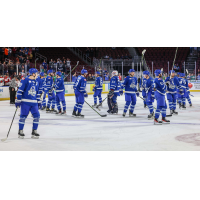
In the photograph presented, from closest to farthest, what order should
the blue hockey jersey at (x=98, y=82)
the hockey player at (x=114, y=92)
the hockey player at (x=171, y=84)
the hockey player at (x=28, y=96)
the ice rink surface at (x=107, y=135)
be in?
the ice rink surface at (x=107, y=135) → the hockey player at (x=28, y=96) → the hockey player at (x=171, y=84) → the hockey player at (x=114, y=92) → the blue hockey jersey at (x=98, y=82)

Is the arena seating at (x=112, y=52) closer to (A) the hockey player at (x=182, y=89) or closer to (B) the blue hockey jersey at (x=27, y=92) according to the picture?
(A) the hockey player at (x=182, y=89)

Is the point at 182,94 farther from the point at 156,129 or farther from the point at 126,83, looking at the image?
the point at 156,129

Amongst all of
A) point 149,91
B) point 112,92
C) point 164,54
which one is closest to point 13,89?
point 112,92

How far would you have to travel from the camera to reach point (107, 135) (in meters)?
6.53

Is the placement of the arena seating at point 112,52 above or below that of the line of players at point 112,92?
above

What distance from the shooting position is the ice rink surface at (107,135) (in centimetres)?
543

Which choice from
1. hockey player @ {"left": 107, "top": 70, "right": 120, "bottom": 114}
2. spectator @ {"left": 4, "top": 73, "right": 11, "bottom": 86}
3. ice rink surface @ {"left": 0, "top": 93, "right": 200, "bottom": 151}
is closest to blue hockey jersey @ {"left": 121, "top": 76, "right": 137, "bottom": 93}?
hockey player @ {"left": 107, "top": 70, "right": 120, "bottom": 114}

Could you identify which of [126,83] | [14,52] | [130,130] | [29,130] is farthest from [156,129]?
[14,52]

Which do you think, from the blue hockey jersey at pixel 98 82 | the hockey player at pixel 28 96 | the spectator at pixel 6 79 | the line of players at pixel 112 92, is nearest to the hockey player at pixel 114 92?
the line of players at pixel 112 92

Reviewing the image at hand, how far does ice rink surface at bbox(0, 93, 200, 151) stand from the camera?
5434 mm

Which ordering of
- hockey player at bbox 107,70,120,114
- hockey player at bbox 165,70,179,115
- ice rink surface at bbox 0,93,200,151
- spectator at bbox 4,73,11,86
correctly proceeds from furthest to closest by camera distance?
Result: 1. spectator at bbox 4,73,11,86
2. hockey player at bbox 107,70,120,114
3. hockey player at bbox 165,70,179,115
4. ice rink surface at bbox 0,93,200,151

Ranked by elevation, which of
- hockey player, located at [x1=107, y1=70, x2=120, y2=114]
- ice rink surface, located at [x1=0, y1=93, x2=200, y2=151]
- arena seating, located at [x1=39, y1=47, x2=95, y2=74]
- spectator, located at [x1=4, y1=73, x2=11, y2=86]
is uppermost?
arena seating, located at [x1=39, y1=47, x2=95, y2=74]

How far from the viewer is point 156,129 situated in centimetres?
721

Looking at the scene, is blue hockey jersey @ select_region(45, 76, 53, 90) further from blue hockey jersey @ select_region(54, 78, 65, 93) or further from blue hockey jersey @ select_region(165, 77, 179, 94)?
blue hockey jersey @ select_region(165, 77, 179, 94)
